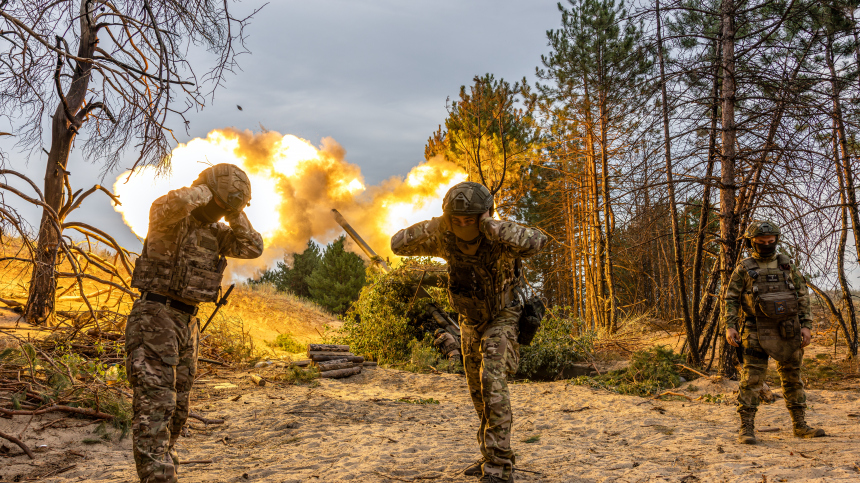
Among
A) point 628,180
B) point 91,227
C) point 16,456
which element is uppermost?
point 628,180

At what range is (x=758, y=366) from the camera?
531cm

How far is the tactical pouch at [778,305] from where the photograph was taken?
524 cm

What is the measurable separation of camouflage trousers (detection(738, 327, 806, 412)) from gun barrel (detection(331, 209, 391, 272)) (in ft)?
27.3

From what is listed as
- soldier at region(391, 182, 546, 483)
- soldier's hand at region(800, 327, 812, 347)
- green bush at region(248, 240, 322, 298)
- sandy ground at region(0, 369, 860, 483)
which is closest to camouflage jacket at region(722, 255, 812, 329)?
soldier's hand at region(800, 327, 812, 347)

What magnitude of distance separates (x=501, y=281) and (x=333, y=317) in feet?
70.9

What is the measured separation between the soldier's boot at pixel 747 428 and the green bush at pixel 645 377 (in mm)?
3187

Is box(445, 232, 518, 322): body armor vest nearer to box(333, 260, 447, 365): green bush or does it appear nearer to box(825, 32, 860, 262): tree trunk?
box(825, 32, 860, 262): tree trunk

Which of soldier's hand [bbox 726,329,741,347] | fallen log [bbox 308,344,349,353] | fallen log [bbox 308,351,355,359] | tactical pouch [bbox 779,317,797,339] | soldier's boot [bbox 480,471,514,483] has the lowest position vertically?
soldier's boot [bbox 480,471,514,483]

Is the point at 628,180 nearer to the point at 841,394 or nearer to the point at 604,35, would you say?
the point at 841,394

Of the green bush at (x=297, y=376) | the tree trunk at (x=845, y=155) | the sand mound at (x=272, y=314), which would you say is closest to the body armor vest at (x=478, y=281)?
the green bush at (x=297, y=376)

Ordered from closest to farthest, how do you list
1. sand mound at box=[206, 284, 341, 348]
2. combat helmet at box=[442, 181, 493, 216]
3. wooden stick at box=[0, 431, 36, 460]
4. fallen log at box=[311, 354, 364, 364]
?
combat helmet at box=[442, 181, 493, 216] < wooden stick at box=[0, 431, 36, 460] < fallen log at box=[311, 354, 364, 364] < sand mound at box=[206, 284, 341, 348]

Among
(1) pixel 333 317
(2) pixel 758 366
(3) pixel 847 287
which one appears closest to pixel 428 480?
(2) pixel 758 366

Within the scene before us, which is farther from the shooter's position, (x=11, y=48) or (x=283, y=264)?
(x=283, y=264)

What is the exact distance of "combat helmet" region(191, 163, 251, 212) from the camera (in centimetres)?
398
